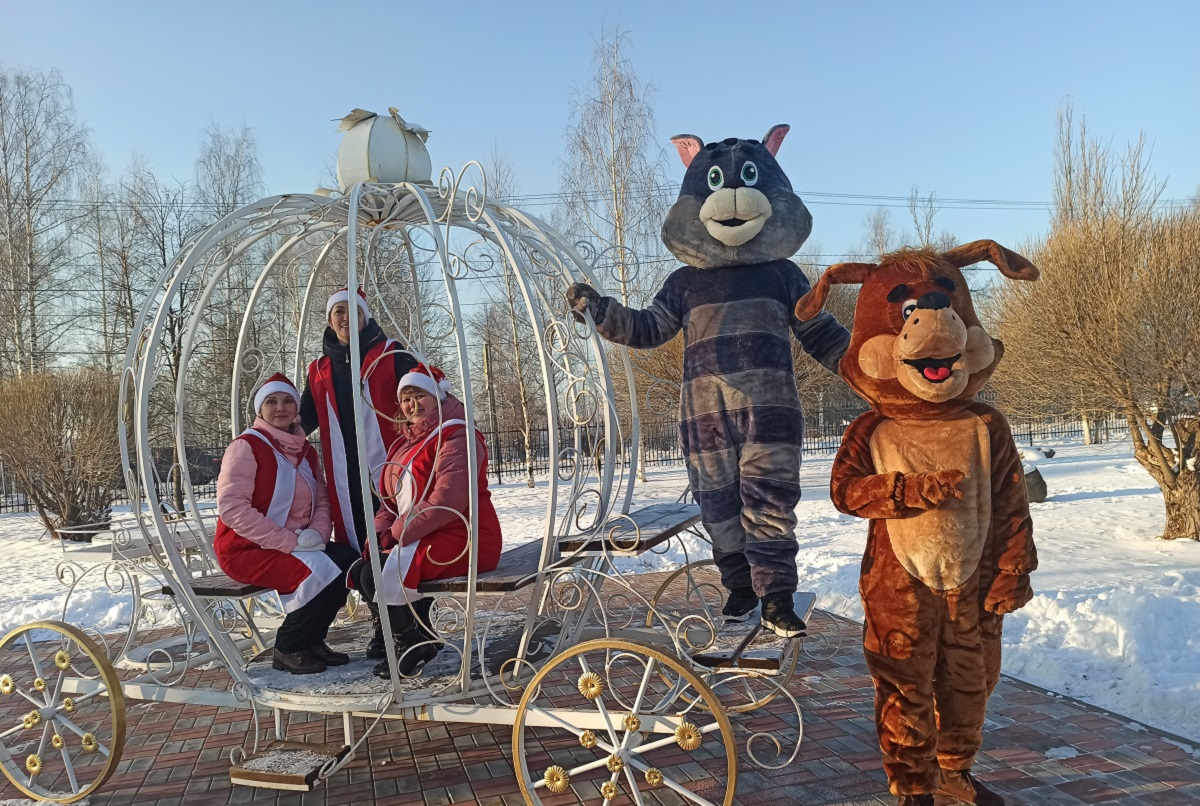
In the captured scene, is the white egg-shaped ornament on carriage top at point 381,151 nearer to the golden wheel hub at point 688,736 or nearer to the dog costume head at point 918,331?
the dog costume head at point 918,331

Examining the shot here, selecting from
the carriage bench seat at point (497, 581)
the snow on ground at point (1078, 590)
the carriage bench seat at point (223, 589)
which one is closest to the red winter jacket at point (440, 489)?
the carriage bench seat at point (497, 581)

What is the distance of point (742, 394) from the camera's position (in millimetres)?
3221

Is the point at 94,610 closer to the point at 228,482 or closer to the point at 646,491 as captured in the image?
the point at 228,482

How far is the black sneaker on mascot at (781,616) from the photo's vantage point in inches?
121

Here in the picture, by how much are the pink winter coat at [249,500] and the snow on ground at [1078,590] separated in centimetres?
366

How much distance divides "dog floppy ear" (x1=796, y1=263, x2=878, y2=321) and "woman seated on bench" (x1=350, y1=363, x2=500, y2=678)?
4.36 feet

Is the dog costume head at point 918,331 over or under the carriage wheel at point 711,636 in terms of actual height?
over

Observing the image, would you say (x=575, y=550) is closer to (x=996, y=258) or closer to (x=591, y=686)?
(x=591, y=686)

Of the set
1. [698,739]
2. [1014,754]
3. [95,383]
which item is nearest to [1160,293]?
[1014,754]

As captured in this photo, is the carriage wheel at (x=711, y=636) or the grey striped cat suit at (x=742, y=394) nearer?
the carriage wheel at (x=711, y=636)

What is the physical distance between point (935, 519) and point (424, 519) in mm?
1943

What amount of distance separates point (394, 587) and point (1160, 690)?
12.6 ft

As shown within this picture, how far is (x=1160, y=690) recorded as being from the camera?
4.06 metres

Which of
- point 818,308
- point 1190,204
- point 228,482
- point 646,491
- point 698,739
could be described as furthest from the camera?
point 646,491
